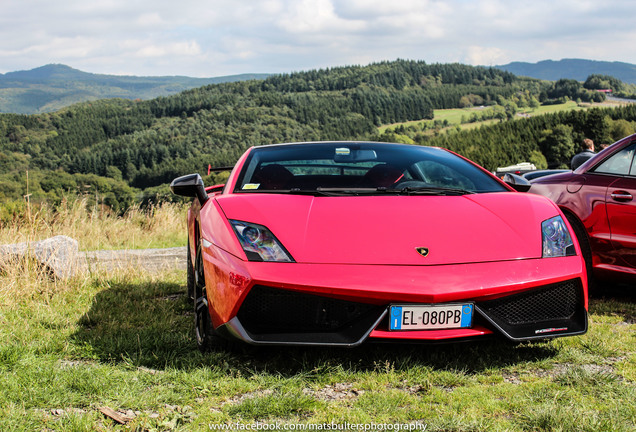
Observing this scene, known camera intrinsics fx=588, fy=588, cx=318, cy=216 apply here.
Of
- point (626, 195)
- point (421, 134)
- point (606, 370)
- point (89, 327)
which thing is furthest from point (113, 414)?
point (421, 134)

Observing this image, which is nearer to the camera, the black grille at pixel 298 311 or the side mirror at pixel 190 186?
the black grille at pixel 298 311

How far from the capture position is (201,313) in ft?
11.1

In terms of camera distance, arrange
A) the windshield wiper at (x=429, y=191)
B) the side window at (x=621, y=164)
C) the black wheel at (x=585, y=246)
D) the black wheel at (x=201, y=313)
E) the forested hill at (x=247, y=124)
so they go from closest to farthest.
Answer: the black wheel at (x=201, y=313), the windshield wiper at (x=429, y=191), the side window at (x=621, y=164), the black wheel at (x=585, y=246), the forested hill at (x=247, y=124)

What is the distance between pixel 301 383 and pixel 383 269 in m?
0.67

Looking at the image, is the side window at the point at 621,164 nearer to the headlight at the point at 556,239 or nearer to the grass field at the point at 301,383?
the grass field at the point at 301,383

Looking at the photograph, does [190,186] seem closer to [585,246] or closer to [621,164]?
[585,246]

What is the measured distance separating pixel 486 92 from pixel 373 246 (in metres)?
187

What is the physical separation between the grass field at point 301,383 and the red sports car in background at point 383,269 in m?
0.23

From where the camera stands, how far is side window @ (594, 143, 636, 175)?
459 cm

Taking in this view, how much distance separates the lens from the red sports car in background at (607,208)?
176 inches

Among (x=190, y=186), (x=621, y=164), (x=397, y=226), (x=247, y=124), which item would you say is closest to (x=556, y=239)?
(x=397, y=226)

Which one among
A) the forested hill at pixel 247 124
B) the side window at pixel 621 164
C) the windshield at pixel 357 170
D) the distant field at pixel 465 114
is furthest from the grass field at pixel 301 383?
the distant field at pixel 465 114

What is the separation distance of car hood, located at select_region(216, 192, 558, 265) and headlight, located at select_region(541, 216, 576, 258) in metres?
0.04

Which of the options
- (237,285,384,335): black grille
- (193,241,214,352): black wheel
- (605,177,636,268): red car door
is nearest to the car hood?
(237,285,384,335): black grille
